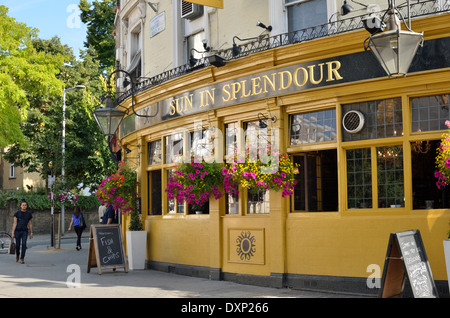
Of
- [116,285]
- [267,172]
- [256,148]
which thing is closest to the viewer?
[267,172]

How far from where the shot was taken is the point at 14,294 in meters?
10.0

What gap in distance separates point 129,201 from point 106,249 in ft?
6.21

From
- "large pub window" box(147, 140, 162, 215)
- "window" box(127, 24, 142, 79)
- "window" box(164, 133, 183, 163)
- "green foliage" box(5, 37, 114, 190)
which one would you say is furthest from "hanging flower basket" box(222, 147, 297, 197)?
"green foliage" box(5, 37, 114, 190)

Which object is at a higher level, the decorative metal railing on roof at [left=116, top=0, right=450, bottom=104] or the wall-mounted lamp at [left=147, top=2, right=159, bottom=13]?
the wall-mounted lamp at [left=147, top=2, right=159, bottom=13]

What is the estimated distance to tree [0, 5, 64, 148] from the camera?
20422 mm

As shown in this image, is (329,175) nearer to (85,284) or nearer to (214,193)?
(214,193)

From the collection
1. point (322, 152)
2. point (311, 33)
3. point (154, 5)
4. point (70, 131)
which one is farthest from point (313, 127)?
point (70, 131)

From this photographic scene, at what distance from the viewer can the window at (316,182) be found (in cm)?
1042

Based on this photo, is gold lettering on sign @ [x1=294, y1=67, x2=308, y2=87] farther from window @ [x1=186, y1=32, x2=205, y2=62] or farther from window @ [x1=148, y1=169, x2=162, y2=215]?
window @ [x1=148, y1=169, x2=162, y2=215]

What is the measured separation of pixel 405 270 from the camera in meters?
6.75

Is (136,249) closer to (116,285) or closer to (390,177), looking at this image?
(116,285)

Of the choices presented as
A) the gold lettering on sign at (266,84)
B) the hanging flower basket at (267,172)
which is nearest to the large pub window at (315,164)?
the hanging flower basket at (267,172)

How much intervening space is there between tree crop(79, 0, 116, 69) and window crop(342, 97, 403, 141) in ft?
120

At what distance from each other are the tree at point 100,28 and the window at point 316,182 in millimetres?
35646
